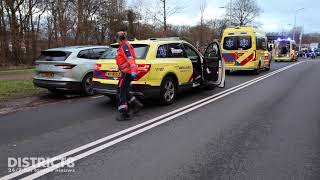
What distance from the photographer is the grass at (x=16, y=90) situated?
432 inches

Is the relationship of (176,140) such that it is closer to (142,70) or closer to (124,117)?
(124,117)

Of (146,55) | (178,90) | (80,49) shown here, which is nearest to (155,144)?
(146,55)

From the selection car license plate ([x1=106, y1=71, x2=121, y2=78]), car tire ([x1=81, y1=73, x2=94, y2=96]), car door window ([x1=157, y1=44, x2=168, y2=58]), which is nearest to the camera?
car license plate ([x1=106, y1=71, x2=121, y2=78])

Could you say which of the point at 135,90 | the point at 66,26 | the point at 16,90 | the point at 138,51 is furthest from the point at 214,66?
the point at 66,26

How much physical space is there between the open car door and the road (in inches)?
64.3

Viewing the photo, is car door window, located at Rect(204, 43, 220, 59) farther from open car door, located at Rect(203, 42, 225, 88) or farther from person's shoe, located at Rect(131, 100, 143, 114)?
person's shoe, located at Rect(131, 100, 143, 114)

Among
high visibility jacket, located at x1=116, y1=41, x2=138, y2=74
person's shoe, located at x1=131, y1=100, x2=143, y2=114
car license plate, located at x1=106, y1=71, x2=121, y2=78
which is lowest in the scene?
person's shoe, located at x1=131, y1=100, x2=143, y2=114

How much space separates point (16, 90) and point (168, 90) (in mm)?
5725

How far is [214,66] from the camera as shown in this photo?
11.1 meters

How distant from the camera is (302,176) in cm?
437

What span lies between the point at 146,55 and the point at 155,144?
3359mm

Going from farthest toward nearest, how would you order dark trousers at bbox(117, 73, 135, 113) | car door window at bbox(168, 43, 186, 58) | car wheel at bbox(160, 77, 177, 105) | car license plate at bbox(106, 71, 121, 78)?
car door window at bbox(168, 43, 186, 58) → car wheel at bbox(160, 77, 177, 105) → car license plate at bbox(106, 71, 121, 78) → dark trousers at bbox(117, 73, 135, 113)

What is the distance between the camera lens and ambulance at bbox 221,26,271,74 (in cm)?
1878

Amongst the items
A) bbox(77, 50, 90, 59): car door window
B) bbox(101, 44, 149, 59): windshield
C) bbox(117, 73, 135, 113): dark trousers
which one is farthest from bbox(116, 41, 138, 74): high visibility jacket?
bbox(77, 50, 90, 59): car door window
